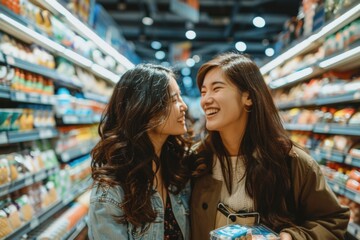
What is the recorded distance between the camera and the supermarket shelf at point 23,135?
2.09 meters

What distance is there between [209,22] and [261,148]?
30.8ft

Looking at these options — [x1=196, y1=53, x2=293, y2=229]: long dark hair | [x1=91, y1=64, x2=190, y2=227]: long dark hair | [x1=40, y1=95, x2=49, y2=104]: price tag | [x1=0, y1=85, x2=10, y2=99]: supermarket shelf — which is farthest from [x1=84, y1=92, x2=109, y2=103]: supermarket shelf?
[x1=196, y1=53, x2=293, y2=229]: long dark hair

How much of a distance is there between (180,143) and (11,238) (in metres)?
1.23

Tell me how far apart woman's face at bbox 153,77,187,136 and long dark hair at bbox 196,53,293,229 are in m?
0.22

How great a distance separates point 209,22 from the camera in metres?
10.4

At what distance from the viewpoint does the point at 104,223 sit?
1.41m

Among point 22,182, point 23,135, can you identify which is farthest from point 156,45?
point 22,182

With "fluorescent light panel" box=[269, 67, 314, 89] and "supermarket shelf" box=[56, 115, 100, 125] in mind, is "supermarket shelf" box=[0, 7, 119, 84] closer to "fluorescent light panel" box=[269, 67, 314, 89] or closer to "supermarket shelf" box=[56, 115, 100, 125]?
"supermarket shelf" box=[56, 115, 100, 125]

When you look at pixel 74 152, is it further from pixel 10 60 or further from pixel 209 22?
pixel 209 22

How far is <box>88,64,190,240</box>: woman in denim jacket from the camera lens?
147 centimetres

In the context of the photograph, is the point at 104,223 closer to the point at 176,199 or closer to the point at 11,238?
the point at 176,199

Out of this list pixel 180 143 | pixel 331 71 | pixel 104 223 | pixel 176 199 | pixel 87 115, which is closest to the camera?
pixel 104 223

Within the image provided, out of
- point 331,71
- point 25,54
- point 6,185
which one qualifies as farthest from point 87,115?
point 331,71

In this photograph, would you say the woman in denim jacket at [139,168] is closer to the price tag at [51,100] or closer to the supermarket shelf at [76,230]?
the price tag at [51,100]
